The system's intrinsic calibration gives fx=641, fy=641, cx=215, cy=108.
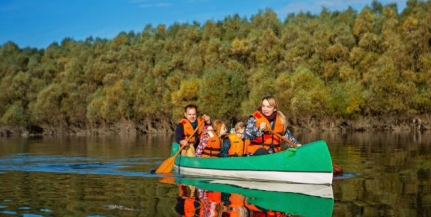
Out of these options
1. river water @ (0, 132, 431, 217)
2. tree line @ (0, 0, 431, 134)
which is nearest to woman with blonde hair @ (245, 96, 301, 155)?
river water @ (0, 132, 431, 217)

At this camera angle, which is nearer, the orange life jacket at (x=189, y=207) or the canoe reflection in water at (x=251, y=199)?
the orange life jacket at (x=189, y=207)

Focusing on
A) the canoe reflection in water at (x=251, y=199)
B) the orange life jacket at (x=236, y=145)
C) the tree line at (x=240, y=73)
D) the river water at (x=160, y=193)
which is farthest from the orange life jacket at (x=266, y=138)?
the tree line at (x=240, y=73)

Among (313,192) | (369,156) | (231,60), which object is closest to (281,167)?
(313,192)

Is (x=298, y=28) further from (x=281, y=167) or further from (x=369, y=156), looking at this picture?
(x=281, y=167)

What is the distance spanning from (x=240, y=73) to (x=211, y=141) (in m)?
60.8

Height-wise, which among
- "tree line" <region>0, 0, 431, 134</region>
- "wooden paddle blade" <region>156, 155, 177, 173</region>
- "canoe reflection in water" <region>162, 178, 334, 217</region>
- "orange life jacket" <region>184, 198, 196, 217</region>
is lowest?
"orange life jacket" <region>184, 198, 196, 217</region>

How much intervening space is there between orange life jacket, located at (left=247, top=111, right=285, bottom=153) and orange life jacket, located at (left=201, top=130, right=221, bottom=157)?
1.90 meters

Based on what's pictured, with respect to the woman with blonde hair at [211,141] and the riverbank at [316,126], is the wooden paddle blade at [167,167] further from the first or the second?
the riverbank at [316,126]

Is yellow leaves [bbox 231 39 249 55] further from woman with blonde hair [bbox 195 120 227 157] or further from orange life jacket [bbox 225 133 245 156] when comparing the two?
orange life jacket [bbox 225 133 245 156]

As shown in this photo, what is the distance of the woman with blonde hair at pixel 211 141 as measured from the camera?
18031mm

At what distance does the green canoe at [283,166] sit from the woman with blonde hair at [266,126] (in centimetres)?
43

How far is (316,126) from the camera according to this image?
66.2 metres

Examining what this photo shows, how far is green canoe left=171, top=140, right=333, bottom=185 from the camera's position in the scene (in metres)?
14.5

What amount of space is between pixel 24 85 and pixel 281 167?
3484 inches
